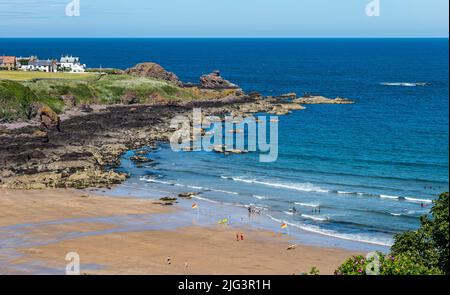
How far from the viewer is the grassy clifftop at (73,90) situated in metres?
101

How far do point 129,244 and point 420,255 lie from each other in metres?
24.0

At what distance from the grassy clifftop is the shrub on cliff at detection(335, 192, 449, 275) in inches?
3077

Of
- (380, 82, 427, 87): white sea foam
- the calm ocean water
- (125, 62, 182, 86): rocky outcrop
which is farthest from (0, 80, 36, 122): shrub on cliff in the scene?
(380, 82, 427, 87): white sea foam

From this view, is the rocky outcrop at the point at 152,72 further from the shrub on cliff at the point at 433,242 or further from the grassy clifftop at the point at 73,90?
the shrub on cliff at the point at 433,242

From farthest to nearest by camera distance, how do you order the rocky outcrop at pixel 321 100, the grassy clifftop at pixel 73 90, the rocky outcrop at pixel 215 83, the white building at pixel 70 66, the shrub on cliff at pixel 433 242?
1. the rocky outcrop at pixel 215 83
2. the white building at pixel 70 66
3. the rocky outcrop at pixel 321 100
4. the grassy clifftop at pixel 73 90
5. the shrub on cliff at pixel 433 242

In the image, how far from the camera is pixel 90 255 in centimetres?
4384

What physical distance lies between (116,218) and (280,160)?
2848cm

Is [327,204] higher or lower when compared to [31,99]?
lower

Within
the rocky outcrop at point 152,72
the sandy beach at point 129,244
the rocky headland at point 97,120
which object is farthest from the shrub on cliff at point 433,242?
the rocky outcrop at point 152,72

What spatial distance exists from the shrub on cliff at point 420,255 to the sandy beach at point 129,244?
1083 centimetres

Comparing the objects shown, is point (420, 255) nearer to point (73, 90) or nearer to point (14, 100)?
point (14, 100)

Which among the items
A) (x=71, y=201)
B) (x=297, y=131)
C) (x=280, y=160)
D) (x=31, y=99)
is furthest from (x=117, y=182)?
(x=31, y=99)

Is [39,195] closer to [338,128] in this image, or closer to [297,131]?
[297,131]

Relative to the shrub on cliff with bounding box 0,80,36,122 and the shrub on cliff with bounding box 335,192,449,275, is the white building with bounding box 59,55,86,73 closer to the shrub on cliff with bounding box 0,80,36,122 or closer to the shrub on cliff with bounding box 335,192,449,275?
the shrub on cliff with bounding box 0,80,36,122
